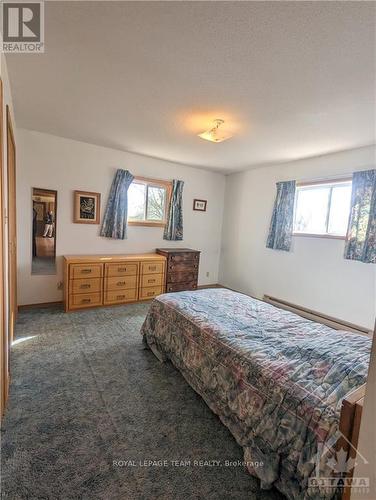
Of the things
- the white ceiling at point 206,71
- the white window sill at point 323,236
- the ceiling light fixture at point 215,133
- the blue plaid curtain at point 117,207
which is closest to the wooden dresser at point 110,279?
the blue plaid curtain at point 117,207

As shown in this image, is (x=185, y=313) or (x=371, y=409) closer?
(x=371, y=409)

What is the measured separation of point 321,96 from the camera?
2.04 metres

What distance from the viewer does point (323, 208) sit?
12.0ft

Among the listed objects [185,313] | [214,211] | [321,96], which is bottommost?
[185,313]

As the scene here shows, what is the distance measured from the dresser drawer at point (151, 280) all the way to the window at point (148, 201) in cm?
96

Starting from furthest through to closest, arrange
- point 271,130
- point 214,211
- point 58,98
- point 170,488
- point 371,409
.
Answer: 1. point 214,211
2. point 271,130
3. point 58,98
4. point 170,488
5. point 371,409

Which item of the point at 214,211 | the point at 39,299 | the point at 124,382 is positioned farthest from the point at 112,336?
the point at 214,211

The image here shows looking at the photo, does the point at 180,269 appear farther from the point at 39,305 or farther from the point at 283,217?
the point at 39,305

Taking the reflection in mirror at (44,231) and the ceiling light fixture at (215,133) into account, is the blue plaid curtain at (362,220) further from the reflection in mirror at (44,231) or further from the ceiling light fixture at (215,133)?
the reflection in mirror at (44,231)

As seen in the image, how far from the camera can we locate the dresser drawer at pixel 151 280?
4120 mm

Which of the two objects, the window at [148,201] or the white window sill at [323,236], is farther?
the window at [148,201]

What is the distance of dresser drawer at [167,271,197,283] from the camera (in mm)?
4422

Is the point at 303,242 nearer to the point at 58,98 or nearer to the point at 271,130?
the point at 271,130

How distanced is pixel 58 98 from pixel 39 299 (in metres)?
2.68
